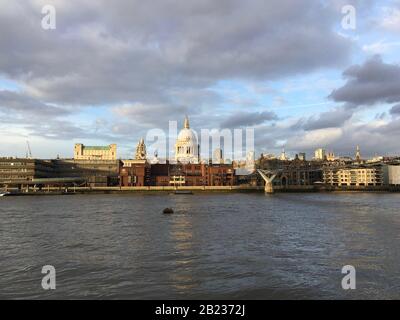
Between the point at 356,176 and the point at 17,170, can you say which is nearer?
the point at 17,170

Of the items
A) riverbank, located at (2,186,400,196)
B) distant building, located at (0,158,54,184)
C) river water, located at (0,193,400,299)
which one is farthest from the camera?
distant building, located at (0,158,54,184)

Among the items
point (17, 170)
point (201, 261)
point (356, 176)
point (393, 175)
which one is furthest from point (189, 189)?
point (201, 261)

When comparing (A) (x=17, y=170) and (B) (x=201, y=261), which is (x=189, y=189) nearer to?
(A) (x=17, y=170)

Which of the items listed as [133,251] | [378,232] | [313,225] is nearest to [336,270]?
[133,251]

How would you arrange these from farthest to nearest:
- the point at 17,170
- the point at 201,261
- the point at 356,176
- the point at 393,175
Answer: the point at 393,175
the point at 356,176
the point at 17,170
the point at 201,261

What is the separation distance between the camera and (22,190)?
142250 mm

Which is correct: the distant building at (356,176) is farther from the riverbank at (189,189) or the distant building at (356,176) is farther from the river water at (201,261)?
the river water at (201,261)

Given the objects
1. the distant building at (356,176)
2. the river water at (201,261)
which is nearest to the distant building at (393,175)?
the distant building at (356,176)

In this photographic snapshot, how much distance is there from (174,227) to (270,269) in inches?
702

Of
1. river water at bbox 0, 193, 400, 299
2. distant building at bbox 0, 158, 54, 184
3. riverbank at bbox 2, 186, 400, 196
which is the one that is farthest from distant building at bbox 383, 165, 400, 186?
river water at bbox 0, 193, 400, 299

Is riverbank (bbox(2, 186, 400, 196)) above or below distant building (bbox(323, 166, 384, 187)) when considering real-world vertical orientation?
below

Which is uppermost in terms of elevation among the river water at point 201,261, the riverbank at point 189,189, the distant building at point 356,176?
the distant building at point 356,176

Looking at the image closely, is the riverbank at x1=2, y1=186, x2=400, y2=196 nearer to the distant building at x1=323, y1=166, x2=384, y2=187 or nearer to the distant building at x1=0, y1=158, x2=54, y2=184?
the distant building at x1=0, y1=158, x2=54, y2=184

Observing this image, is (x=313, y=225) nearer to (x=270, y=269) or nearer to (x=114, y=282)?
(x=270, y=269)
